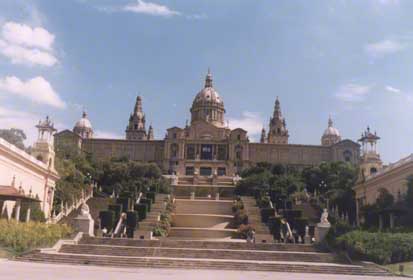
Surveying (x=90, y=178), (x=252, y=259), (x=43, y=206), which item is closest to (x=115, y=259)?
(x=252, y=259)

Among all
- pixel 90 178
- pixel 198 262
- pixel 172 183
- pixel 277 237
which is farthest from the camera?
pixel 172 183

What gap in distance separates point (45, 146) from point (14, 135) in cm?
2838

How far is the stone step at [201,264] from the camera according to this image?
83.2 feet

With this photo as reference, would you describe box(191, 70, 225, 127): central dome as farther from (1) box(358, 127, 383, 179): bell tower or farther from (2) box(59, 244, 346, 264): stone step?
(2) box(59, 244, 346, 264): stone step

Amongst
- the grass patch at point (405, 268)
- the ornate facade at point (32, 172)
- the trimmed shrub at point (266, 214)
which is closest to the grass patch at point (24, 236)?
the ornate facade at point (32, 172)

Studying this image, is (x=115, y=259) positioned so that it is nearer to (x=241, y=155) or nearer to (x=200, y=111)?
(x=241, y=155)

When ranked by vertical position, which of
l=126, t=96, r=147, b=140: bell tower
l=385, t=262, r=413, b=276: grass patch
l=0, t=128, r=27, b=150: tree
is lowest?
l=385, t=262, r=413, b=276: grass patch

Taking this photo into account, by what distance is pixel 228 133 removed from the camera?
141500mm

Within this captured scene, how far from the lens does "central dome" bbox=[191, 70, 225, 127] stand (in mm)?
146625

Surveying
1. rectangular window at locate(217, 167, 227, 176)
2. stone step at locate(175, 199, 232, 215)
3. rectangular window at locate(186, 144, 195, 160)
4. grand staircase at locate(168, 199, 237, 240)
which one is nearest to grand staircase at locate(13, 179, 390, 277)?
grand staircase at locate(168, 199, 237, 240)

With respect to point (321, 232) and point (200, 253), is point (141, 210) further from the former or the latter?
point (200, 253)

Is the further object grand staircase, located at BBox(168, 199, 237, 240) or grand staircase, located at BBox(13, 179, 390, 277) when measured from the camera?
grand staircase, located at BBox(168, 199, 237, 240)

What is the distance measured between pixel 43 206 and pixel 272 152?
90311 mm

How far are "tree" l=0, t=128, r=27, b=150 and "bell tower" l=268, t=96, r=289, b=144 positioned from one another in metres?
84.1
